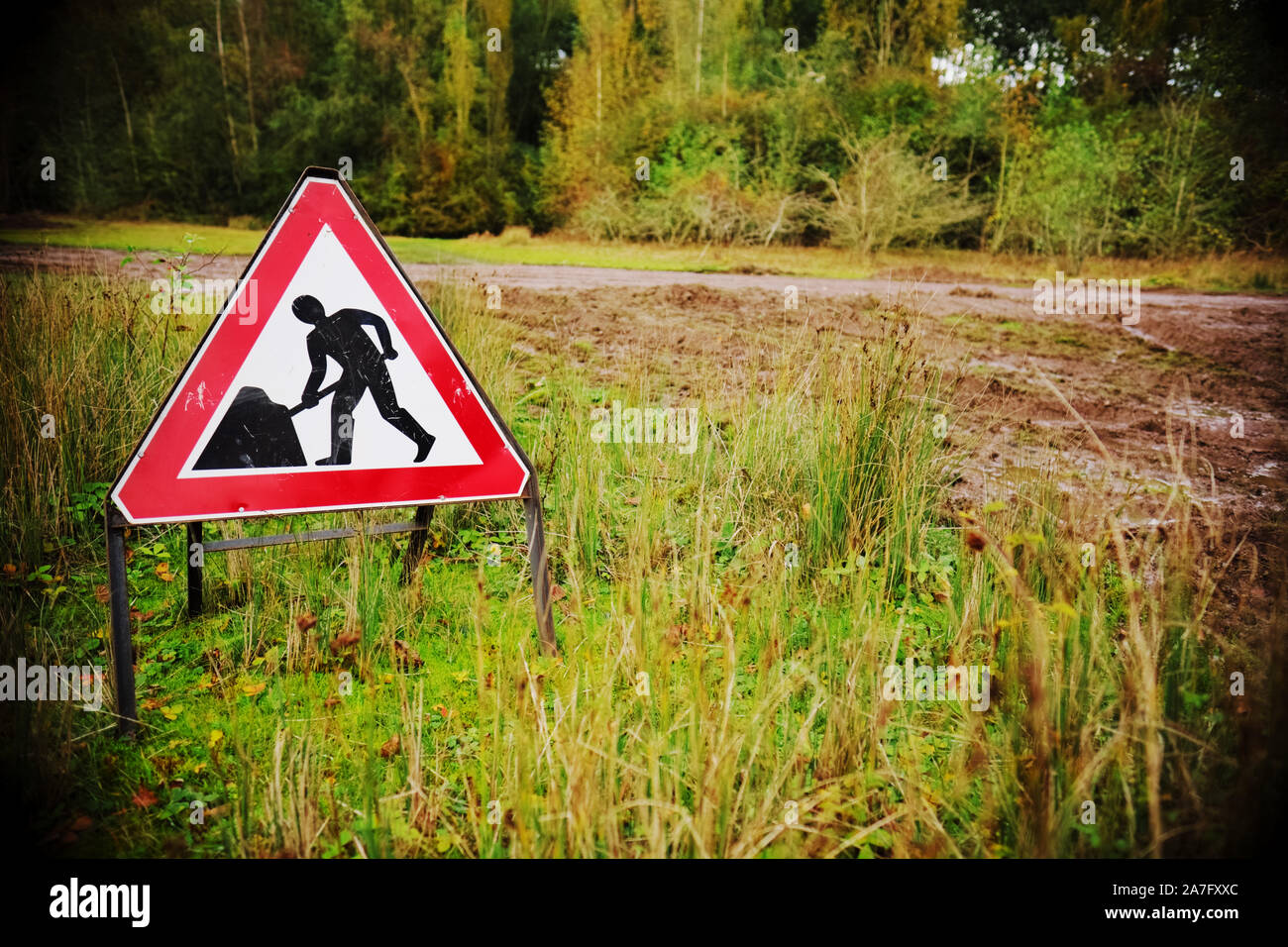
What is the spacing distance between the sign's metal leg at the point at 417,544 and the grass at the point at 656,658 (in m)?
0.09

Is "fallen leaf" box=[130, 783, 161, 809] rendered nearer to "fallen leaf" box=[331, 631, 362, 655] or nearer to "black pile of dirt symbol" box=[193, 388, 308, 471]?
"fallen leaf" box=[331, 631, 362, 655]

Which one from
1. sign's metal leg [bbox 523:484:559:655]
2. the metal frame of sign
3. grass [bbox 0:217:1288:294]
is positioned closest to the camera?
the metal frame of sign

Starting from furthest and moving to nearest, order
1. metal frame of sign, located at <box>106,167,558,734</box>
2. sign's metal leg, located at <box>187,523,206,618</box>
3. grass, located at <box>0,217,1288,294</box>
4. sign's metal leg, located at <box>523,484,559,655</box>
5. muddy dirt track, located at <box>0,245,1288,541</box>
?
grass, located at <box>0,217,1288,294</box> < muddy dirt track, located at <box>0,245,1288,541</box> < sign's metal leg, located at <box>187,523,206,618</box> < sign's metal leg, located at <box>523,484,559,655</box> < metal frame of sign, located at <box>106,167,558,734</box>

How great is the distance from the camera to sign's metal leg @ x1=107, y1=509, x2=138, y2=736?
80.7 inches

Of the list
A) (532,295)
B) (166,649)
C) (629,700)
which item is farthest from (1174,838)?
(532,295)

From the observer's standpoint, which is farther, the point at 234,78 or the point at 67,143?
the point at 234,78

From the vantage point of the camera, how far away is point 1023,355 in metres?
7.13

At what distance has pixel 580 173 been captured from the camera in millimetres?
22266

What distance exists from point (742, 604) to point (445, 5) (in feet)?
97.6

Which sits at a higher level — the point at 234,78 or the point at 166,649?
the point at 234,78

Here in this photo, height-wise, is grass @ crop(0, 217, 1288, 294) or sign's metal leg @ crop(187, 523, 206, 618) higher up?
grass @ crop(0, 217, 1288, 294)

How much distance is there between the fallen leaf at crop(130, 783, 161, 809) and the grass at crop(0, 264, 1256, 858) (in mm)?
33

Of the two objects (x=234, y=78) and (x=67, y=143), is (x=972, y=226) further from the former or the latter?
(x=67, y=143)

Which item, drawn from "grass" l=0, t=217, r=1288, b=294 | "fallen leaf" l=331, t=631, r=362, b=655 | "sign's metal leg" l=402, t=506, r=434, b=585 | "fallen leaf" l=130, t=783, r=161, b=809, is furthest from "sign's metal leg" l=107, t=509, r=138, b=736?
"grass" l=0, t=217, r=1288, b=294
